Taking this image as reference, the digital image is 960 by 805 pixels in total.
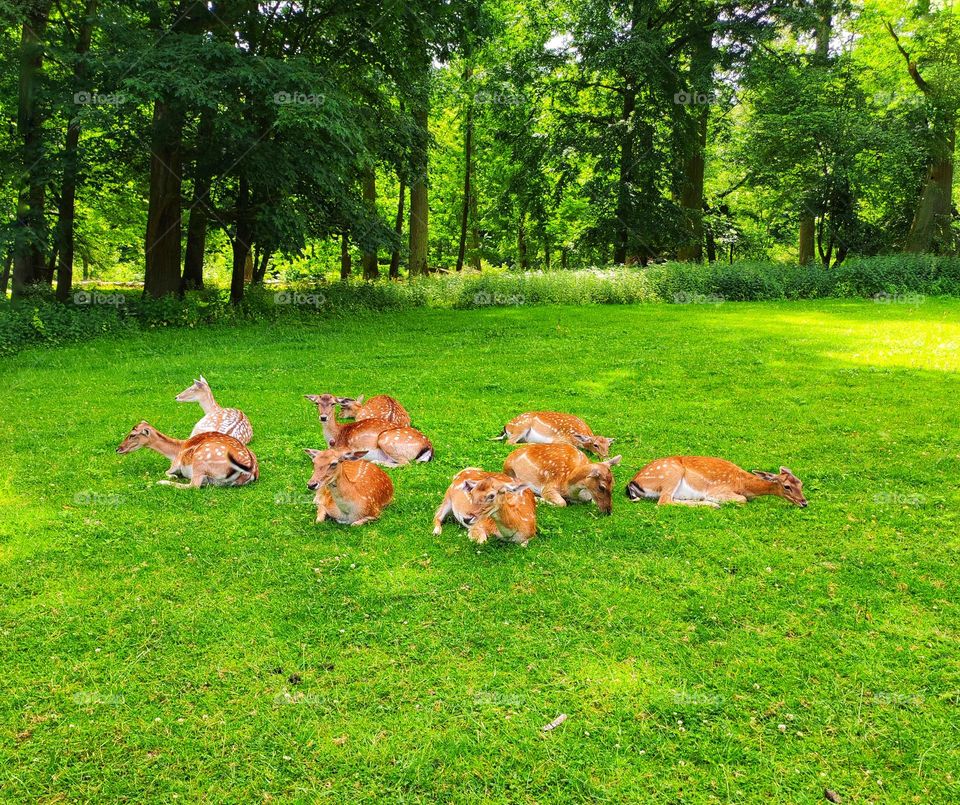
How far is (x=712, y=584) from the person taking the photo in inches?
197

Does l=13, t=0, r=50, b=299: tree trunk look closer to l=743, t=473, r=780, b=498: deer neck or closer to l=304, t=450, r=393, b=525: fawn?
l=304, t=450, r=393, b=525: fawn

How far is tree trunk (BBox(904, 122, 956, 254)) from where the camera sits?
31.0 metres

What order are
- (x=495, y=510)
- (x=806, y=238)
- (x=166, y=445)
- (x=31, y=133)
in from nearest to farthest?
1. (x=495, y=510)
2. (x=166, y=445)
3. (x=31, y=133)
4. (x=806, y=238)

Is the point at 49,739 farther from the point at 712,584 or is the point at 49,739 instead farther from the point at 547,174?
the point at 547,174

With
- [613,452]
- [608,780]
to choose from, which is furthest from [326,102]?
[608,780]

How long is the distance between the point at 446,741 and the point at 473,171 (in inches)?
1568
